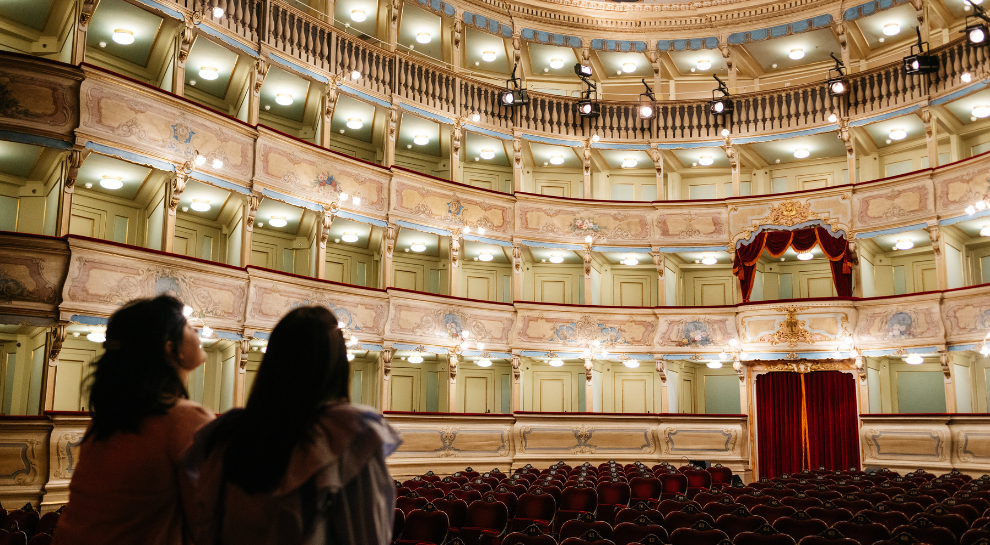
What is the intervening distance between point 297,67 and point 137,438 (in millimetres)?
17835

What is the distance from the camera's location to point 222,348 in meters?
18.1

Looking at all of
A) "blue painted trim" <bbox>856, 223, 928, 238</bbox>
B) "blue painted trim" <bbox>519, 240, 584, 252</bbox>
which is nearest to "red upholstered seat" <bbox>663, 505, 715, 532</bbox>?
"blue painted trim" <bbox>519, 240, 584, 252</bbox>

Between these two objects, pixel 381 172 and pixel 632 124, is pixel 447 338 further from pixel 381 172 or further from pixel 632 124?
pixel 632 124

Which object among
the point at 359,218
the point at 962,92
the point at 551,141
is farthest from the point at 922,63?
the point at 359,218

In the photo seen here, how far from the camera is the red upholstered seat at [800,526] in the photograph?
7.22m

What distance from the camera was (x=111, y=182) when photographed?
16594mm

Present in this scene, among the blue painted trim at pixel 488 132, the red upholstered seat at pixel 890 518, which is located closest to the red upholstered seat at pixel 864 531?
the red upholstered seat at pixel 890 518

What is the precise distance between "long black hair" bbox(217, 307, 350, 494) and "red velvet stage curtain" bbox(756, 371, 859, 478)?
20703 millimetres

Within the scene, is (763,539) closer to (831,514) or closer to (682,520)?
(682,520)

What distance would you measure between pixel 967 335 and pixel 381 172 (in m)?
14.9

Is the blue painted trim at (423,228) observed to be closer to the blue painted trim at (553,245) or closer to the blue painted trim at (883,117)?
the blue painted trim at (553,245)

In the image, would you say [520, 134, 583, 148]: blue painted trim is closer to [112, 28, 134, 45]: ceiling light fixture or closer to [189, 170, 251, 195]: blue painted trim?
[189, 170, 251, 195]: blue painted trim

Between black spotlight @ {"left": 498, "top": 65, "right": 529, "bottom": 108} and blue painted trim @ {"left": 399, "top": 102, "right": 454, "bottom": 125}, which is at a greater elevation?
black spotlight @ {"left": 498, "top": 65, "right": 529, "bottom": 108}

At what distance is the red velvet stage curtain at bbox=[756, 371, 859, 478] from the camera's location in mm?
21031
